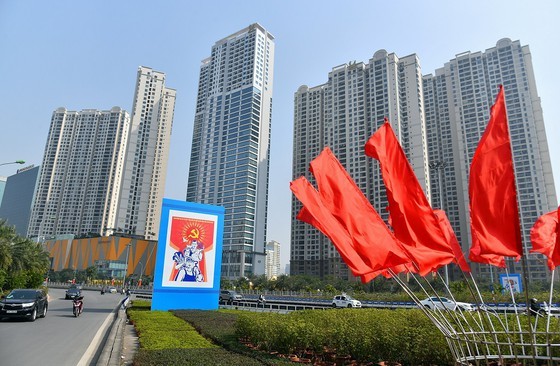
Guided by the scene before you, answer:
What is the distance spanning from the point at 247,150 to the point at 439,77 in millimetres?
40706

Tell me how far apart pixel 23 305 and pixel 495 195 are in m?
14.3

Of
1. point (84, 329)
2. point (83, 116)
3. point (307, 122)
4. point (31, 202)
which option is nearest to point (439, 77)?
point (307, 122)

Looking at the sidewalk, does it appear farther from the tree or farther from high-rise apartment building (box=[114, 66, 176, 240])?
high-rise apartment building (box=[114, 66, 176, 240])

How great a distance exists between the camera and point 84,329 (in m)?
11.3

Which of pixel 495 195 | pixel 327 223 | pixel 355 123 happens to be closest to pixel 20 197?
pixel 355 123

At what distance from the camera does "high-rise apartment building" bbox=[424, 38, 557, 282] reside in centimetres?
5178

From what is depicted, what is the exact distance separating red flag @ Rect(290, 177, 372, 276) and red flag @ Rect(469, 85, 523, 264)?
32.6 inches

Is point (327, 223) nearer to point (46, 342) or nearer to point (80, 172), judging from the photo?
point (46, 342)

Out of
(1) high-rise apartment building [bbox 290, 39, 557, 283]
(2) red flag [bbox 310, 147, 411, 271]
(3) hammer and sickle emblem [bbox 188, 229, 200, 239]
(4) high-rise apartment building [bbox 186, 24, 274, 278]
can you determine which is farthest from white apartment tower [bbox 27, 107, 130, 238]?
(2) red flag [bbox 310, 147, 411, 271]

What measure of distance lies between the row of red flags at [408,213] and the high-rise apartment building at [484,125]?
1861 inches

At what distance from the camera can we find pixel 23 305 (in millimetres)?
11977

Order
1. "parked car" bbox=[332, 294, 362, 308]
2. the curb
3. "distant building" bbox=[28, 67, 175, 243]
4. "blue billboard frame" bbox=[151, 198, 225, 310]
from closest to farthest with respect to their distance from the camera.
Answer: the curb, "blue billboard frame" bbox=[151, 198, 225, 310], "parked car" bbox=[332, 294, 362, 308], "distant building" bbox=[28, 67, 175, 243]

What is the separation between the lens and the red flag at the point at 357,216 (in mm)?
2693

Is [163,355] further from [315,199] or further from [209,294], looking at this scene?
[209,294]
